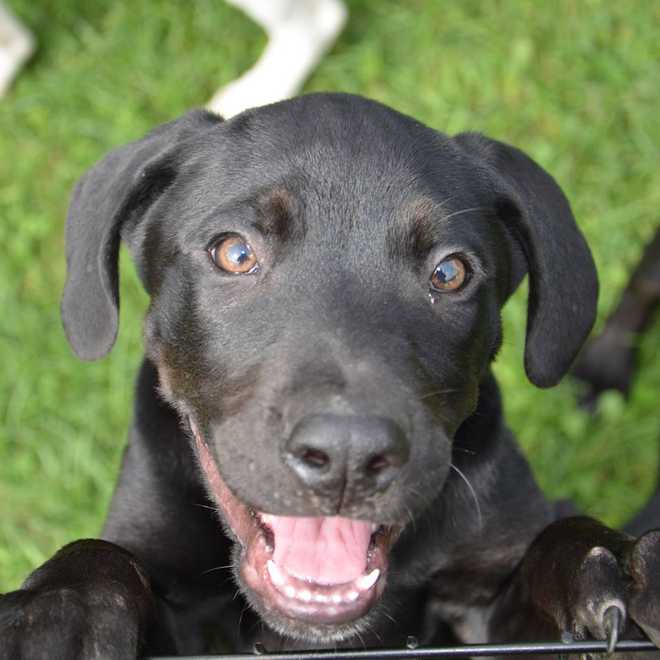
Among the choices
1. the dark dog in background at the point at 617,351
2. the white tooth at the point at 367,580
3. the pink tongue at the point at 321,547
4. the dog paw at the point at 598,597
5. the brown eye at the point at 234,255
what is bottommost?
the dark dog in background at the point at 617,351

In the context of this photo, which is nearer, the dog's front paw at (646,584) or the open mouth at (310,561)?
the dog's front paw at (646,584)

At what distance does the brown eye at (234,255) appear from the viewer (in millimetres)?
2967

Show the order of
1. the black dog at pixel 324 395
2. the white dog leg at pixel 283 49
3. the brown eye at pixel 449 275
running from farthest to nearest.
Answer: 1. the white dog leg at pixel 283 49
2. the brown eye at pixel 449 275
3. the black dog at pixel 324 395

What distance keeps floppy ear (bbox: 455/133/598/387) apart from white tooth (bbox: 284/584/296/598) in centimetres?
103

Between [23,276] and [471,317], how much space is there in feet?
A: 9.98

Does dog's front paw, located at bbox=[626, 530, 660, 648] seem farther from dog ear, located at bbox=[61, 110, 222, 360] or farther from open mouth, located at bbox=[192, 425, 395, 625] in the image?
dog ear, located at bbox=[61, 110, 222, 360]

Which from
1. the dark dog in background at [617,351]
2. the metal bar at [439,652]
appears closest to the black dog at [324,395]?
the metal bar at [439,652]

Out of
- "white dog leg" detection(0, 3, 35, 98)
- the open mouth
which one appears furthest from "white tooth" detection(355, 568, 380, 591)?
"white dog leg" detection(0, 3, 35, 98)

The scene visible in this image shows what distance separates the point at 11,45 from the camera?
5879 mm

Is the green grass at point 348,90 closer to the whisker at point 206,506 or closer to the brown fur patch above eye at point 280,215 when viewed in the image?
the whisker at point 206,506

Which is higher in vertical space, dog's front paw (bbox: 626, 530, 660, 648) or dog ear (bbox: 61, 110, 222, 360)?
dog's front paw (bbox: 626, 530, 660, 648)

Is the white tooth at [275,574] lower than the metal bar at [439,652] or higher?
lower

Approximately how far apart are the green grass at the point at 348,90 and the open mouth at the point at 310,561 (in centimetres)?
207

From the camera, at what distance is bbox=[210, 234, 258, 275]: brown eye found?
2.97 metres
